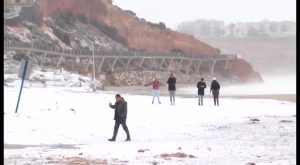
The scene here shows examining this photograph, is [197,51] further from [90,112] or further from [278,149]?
[90,112]

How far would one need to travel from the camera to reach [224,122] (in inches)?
608

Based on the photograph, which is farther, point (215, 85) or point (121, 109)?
point (121, 109)

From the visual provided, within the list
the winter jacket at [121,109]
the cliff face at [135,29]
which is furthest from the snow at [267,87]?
Answer: the winter jacket at [121,109]

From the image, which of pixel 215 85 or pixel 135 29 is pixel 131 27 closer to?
pixel 135 29

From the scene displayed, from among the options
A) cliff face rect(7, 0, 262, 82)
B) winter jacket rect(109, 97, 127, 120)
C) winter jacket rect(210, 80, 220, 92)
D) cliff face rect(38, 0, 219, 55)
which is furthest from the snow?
winter jacket rect(109, 97, 127, 120)

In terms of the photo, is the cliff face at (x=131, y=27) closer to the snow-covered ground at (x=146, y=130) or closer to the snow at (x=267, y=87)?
the snow at (x=267, y=87)

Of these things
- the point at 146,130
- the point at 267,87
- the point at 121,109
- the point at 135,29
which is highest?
the point at 135,29

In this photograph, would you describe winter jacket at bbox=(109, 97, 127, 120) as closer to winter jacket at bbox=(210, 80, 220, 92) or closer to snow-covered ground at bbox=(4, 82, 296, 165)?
snow-covered ground at bbox=(4, 82, 296, 165)

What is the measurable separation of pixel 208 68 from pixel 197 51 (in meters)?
0.56

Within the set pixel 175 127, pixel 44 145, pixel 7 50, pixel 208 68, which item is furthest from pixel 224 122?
pixel 7 50

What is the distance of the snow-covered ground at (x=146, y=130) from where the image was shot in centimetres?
1016

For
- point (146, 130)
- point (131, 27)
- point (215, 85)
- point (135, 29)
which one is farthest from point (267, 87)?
point (131, 27)

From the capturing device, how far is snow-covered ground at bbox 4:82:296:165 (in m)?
10.2

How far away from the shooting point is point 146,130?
13594mm
